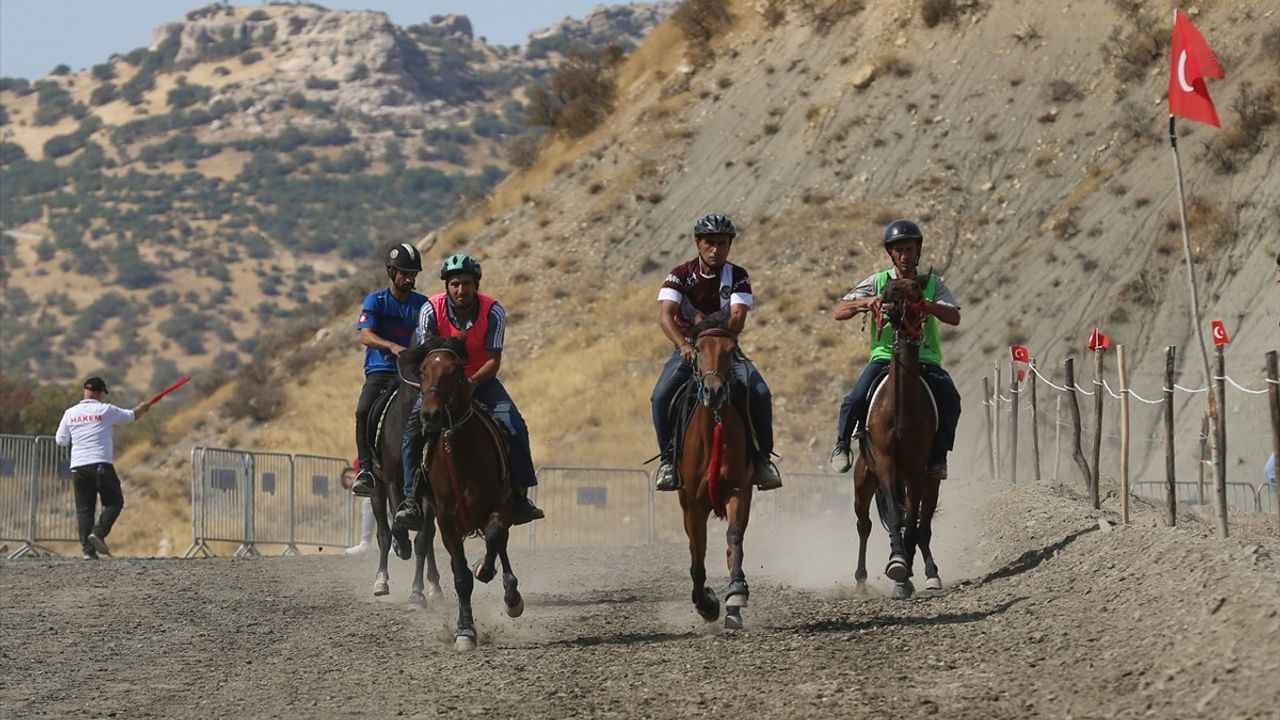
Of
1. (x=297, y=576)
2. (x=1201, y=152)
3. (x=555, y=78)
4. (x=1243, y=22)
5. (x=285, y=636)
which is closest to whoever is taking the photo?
(x=285, y=636)

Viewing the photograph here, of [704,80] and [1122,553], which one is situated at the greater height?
[704,80]

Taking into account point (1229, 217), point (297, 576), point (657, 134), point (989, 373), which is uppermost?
point (657, 134)

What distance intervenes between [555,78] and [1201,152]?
32.4 meters

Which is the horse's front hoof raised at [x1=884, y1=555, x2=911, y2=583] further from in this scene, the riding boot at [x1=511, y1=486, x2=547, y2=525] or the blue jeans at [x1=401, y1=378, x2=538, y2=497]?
the blue jeans at [x1=401, y1=378, x2=538, y2=497]

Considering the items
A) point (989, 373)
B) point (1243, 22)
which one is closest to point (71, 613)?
point (989, 373)

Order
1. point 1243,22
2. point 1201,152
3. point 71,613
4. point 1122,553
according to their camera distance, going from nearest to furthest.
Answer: point 1122,553
point 71,613
point 1201,152
point 1243,22

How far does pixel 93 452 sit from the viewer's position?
2477 cm

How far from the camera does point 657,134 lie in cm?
6162

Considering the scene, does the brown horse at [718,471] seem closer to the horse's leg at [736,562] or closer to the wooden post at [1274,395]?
the horse's leg at [736,562]

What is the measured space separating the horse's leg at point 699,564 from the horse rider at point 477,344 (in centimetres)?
126

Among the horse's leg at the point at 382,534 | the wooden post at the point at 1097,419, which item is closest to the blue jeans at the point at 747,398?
the horse's leg at the point at 382,534

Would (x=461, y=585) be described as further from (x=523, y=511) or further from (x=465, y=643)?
(x=523, y=511)

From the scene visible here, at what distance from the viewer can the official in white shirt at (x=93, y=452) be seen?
24.7 meters

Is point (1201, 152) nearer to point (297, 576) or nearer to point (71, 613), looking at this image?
point (297, 576)
